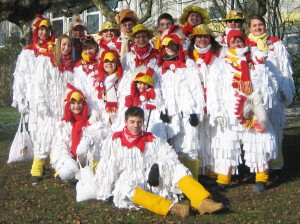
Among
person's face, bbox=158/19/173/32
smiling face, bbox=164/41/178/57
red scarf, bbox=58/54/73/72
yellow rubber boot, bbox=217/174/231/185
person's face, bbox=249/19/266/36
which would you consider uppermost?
person's face, bbox=158/19/173/32

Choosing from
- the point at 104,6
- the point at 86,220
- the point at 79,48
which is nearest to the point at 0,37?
the point at 104,6

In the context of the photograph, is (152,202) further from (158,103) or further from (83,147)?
(158,103)

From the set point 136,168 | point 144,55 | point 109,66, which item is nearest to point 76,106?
point 109,66

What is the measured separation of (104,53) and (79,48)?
0.74m

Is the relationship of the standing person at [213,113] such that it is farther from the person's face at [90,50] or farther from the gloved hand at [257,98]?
the person's face at [90,50]

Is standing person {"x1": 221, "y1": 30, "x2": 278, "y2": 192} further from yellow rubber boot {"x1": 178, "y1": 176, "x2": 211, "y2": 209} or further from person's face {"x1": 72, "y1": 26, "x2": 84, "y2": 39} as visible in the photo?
person's face {"x1": 72, "y1": 26, "x2": 84, "y2": 39}

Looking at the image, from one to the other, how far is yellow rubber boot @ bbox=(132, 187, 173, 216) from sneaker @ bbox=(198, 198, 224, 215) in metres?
0.33

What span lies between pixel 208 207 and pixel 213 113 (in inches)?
59.7

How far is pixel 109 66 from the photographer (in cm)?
825

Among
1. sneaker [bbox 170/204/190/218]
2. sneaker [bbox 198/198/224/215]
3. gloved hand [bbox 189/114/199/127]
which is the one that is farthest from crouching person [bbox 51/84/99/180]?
sneaker [bbox 198/198/224/215]

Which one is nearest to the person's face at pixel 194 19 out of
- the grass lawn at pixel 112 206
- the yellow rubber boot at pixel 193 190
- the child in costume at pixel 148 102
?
the child in costume at pixel 148 102

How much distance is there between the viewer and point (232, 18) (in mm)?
8594

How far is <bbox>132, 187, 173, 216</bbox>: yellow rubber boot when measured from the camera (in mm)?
6793

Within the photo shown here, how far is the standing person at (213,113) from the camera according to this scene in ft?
25.7
